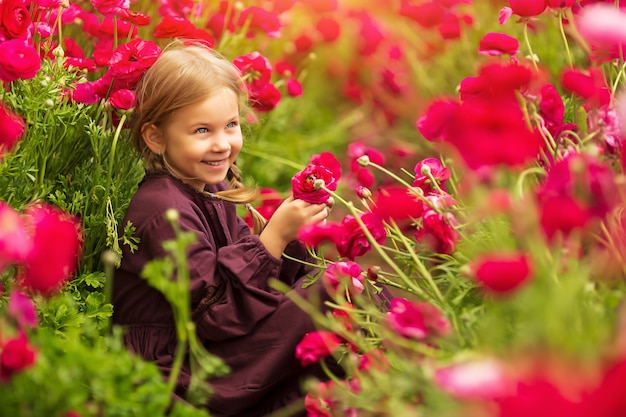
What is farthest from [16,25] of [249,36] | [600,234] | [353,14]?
[353,14]

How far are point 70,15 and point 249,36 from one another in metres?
0.72

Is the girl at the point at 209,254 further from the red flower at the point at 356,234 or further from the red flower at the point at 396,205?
the red flower at the point at 396,205

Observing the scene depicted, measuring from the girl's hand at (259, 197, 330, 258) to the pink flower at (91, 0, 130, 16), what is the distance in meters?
0.65

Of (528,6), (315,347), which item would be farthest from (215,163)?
(528,6)

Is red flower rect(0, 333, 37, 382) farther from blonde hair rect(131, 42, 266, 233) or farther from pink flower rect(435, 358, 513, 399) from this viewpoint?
blonde hair rect(131, 42, 266, 233)

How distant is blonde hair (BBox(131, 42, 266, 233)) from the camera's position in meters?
2.13

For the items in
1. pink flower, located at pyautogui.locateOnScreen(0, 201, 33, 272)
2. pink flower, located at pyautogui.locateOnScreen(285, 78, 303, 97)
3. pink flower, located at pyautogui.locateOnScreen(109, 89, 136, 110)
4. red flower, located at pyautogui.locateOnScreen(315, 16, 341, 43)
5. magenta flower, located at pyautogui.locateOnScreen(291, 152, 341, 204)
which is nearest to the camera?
pink flower, located at pyautogui.locateOnScreen(0, 201, 33, 272)

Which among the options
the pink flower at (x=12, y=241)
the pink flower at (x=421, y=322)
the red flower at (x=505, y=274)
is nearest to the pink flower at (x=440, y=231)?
the pink flower at (x=421, y=322)

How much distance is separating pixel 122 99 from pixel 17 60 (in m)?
0.30

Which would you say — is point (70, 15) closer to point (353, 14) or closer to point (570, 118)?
point (570, 118)

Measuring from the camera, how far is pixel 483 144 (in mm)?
1210

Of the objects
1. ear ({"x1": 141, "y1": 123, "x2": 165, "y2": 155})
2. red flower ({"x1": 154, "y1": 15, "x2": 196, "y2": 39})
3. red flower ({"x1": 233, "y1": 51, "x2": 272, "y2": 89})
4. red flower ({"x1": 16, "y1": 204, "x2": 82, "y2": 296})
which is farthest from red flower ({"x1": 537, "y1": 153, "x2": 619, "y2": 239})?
red flower ({"x1": 233, "y1": 51, "x2": 272, "y2": 89})

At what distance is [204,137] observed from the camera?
2160 mm

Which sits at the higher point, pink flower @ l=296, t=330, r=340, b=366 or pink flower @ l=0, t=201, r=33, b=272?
pink flower @ l=0, t=201, r=33, b=272
